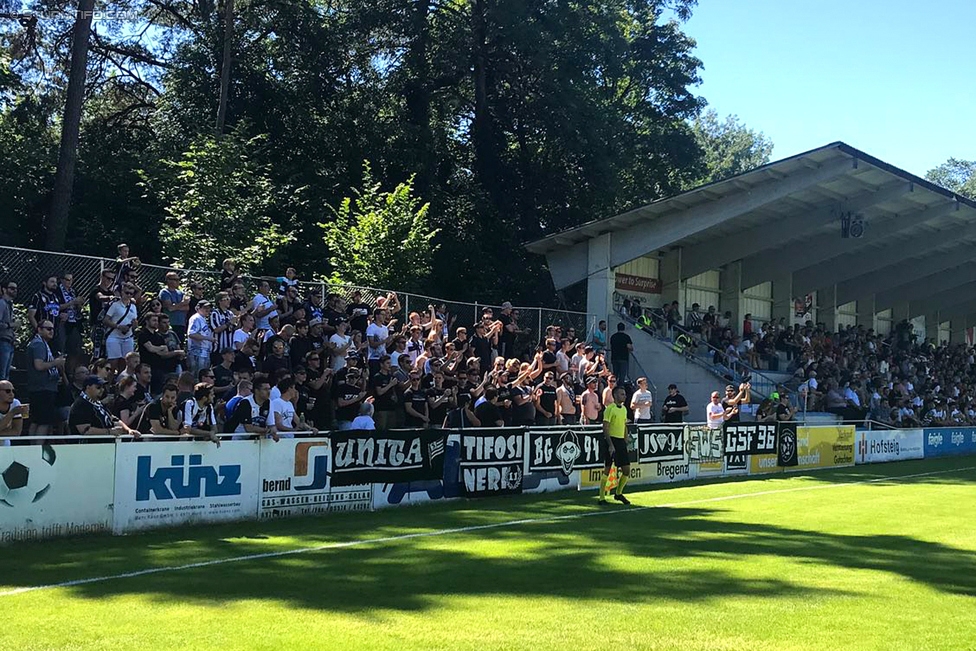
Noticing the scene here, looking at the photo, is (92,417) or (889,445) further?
(889,445)

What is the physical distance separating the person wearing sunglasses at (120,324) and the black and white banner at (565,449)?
294 inches

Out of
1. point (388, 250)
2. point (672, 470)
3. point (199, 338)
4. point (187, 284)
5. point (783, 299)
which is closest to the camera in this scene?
point (199, 338)

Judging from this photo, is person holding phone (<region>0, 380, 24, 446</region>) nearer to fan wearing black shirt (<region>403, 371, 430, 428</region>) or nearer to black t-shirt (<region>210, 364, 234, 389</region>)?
black t-shirt (<region>210, 364, 234, 389</region>)

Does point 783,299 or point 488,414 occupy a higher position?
point 783,299

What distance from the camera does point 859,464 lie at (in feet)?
106

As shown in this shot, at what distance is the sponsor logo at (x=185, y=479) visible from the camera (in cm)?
1450

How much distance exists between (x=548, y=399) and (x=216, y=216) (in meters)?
11.5

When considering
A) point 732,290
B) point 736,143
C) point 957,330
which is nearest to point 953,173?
point 736,143

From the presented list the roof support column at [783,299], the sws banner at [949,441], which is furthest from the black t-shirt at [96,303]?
the roof support column at [783,299]

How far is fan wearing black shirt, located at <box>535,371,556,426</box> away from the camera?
2353 cm

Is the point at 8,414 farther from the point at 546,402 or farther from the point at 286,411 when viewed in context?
the point at 546,402

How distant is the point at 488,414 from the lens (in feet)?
68.5

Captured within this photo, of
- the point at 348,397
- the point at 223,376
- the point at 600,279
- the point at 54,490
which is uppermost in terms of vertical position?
the point at 600,279

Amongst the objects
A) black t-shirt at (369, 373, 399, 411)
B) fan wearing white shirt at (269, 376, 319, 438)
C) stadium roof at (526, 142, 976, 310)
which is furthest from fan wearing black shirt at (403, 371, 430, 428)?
stadium roof at (526, 142, 976, 310)
